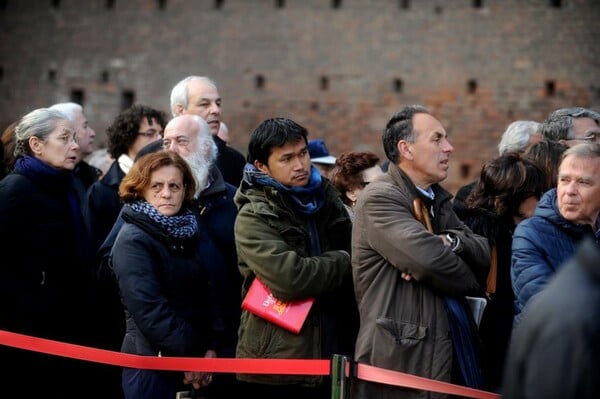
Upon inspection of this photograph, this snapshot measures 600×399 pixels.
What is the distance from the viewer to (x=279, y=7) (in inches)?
776

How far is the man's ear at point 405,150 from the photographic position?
17.0 feet

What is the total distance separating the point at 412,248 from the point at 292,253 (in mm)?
619

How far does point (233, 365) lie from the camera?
5.31m

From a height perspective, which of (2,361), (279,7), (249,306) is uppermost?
(279,7)

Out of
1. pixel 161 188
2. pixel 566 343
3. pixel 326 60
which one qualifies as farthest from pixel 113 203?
pixel 326 60

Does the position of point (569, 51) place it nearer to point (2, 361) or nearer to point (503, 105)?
point (503, 105)

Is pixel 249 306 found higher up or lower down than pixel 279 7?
lower down

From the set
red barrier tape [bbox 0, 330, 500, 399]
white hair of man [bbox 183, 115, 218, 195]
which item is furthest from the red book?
white hair of man [bbox 183, 115, 218, 195]

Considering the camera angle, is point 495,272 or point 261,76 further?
point 261,76

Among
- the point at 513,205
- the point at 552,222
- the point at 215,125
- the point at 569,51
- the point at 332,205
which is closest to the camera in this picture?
the point at 552,222

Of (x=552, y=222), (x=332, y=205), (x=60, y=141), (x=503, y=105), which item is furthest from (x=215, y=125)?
(x=503, y=105)

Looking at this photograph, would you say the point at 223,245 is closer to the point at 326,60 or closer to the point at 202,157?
the point at 202,157

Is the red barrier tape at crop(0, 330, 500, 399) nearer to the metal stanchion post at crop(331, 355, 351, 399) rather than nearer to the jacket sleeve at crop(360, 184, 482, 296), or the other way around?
the metal stanchion post at crop(331, 355, 351, 399)

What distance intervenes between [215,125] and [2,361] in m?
2.13
